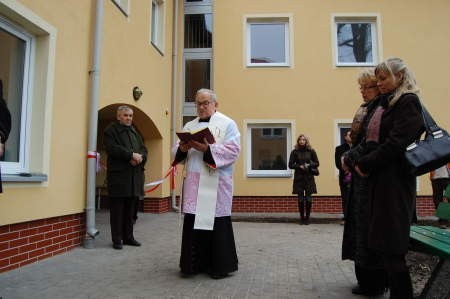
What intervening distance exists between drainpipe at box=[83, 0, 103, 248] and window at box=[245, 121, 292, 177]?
20.6 ft

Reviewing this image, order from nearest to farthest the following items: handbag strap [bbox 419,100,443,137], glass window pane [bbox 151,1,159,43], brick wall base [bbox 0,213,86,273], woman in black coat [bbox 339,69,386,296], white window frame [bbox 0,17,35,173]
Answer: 1. handbag strap [bbox 419,100,443,137]
2. woman in black coat [bbox 339,69,386,296]
3. brick wall base [bbox 0,213,86,273]
4. white window frame [bbox 0,17,35,173]
5. glass window pane [bbox 151,1,159,43]

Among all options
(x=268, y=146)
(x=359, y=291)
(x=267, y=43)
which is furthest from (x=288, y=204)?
(x=359, y=291)

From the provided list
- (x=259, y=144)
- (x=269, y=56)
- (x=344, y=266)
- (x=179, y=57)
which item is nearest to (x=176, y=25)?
(x=179, y=57)

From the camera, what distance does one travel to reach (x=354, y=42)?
480 inches

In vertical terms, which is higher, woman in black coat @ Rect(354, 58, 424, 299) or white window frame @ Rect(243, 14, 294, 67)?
white window frame @ Rect(243, 14, 294, 67)

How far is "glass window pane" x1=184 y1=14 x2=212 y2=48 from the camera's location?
12.4 m

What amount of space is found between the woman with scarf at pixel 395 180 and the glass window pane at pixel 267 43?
9430mm

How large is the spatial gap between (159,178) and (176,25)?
4250mm

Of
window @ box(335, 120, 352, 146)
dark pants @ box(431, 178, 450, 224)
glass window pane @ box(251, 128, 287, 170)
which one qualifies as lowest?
dark pants @ box(431, 178, 450, 224)

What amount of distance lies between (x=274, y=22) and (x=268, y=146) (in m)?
3.64

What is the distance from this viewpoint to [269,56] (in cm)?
1223

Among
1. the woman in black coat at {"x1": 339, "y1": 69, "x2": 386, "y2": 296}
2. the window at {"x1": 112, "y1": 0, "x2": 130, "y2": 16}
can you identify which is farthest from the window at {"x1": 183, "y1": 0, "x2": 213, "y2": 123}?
the woman in black coat at {"x1": 339, "y1": 69, "x2": 386, "y2": 296}

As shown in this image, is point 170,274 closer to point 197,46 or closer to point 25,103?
point 25,103

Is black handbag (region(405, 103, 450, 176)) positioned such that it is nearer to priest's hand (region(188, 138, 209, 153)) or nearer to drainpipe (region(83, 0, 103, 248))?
priest's hand (region(188, 138, 209, 153))
